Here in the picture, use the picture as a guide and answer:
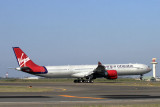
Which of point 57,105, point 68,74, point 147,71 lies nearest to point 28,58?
point 68,74

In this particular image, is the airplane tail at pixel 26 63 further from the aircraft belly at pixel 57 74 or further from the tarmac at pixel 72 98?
the tarmac at pixel 72 98

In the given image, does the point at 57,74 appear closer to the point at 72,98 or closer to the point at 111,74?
the point at 111,74

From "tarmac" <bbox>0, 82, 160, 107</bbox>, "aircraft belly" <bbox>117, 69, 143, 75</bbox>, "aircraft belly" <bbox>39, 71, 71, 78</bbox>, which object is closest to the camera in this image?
"tarmac" <bbox>0, 82, 160, 107</bbox>

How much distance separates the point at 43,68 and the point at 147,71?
27.5m

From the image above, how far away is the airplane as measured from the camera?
264ft

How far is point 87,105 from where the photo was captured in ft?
80.6

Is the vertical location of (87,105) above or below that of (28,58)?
below

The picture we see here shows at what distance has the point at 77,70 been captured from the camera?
83.6m

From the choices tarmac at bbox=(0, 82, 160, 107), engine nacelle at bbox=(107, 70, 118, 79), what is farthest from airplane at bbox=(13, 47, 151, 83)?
tarmac at bbox=(0, 82, 160, 107)

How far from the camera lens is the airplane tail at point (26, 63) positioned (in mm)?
81188

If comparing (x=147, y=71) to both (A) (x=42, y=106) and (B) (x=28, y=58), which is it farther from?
(A) (x=42, y=106)

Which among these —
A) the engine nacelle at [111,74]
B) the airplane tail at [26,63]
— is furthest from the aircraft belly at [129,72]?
the airplane tail at [26,63]

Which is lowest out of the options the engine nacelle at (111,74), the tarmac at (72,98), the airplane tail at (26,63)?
the tarmac at (72,98)

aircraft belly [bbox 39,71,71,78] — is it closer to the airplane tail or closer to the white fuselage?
the white fuselage
